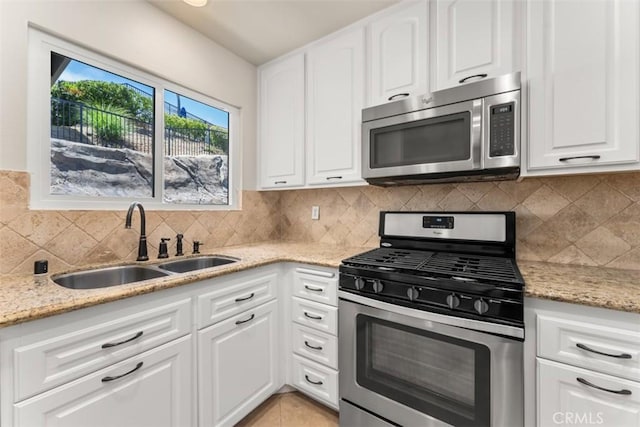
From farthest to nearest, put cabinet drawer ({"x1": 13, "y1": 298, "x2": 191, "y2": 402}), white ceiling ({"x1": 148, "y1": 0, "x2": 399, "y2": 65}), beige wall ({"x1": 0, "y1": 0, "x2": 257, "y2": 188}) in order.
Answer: white ceiling ({"x1": 148, "y1": 0, "x2": 399, "y2": 65}), beige wall ({"x1": 0, "y1": 0, "x2": 257, "y2": 188}), cabinet drawer ({"x1": 13, "y1": 298, "x2": 191, "y2": 402})

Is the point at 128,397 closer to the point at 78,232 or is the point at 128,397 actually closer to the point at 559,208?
the point at 78,232

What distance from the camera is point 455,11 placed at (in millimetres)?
1556

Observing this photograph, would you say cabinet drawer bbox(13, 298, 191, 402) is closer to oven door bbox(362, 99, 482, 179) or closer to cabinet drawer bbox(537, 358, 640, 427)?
oven door bbox(362, 99, 482, 179)

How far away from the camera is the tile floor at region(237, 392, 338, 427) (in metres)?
1.65

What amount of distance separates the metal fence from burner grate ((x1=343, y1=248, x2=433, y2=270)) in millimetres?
1520

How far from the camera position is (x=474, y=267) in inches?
53.1

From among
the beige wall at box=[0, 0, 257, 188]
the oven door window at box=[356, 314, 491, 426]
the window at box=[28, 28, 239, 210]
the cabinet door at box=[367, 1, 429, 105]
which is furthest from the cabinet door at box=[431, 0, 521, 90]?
the window at box=[28, 28, 239, 210]

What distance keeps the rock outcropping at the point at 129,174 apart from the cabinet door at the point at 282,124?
387mm

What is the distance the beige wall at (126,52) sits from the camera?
50.5 inches

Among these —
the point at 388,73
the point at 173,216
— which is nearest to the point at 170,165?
the point at 173,216

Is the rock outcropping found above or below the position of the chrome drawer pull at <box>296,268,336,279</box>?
above

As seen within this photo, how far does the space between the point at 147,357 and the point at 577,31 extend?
2347mm

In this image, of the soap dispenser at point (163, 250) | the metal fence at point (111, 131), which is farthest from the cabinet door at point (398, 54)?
the soap dispenser at point (163, 250)

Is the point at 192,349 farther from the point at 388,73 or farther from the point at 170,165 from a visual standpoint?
the point at 388,73
